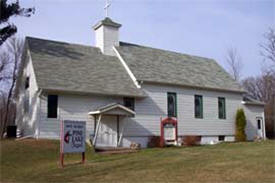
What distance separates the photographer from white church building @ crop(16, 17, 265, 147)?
21.0 m

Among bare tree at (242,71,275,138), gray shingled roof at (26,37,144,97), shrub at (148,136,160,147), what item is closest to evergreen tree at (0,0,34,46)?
gray shingled roof at (26,37,144,97)

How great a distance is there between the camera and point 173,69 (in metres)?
27.4

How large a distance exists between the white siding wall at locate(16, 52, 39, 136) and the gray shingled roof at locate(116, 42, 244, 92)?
664 cm

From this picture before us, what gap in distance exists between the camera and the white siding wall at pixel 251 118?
97.7ft

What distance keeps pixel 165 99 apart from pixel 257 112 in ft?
33.6

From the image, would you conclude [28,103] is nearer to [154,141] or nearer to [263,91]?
[154,141]

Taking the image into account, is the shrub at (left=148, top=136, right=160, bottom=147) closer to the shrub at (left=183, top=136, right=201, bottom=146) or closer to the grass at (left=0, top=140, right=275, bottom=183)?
the shrub at (left=183, top=136, right=201, bottom=146)

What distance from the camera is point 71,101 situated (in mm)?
21109

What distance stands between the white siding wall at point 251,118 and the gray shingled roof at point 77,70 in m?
10.9

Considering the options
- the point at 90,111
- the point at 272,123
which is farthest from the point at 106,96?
the point at 272,123

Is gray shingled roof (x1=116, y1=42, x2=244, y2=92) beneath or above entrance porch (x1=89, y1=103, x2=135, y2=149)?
above

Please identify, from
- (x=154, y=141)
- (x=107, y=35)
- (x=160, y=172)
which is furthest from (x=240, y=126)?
(x=160, y=172)

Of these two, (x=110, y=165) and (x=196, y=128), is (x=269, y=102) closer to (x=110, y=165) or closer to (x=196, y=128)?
(x=196, y=128)

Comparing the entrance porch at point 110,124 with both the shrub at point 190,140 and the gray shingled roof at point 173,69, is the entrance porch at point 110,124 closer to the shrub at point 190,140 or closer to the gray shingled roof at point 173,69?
the gray shingled roof at point 173,69
